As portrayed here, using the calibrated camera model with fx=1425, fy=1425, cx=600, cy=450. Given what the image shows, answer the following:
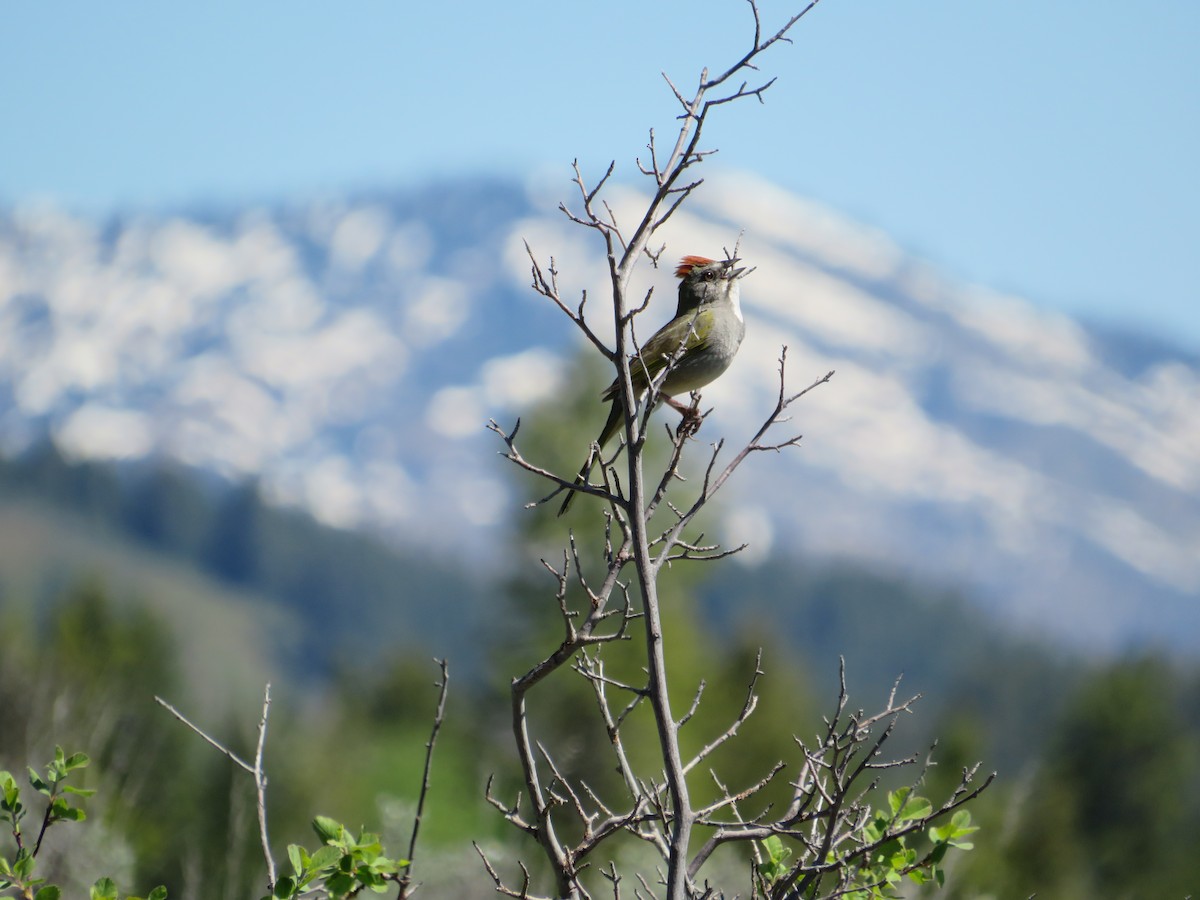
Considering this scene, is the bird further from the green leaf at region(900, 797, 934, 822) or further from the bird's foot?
the green leaf at region(900, 797, 934, 822)

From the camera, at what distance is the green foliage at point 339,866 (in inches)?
142

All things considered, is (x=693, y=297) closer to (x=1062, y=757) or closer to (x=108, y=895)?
(x=108, y=895)

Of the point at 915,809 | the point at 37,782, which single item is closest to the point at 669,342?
the point at 915,809

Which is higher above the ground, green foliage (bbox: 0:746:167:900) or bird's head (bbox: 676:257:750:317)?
bird's head (bbox: 676:257:750:317)

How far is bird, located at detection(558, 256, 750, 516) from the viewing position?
807 centimetres

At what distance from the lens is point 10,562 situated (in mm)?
198250

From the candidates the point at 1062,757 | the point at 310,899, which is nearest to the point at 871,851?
the point at 310,899

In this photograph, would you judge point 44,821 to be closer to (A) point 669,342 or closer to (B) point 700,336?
(A) point 669,342

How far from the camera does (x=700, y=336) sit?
327 inches

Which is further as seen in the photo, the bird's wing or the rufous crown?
the rufous crown

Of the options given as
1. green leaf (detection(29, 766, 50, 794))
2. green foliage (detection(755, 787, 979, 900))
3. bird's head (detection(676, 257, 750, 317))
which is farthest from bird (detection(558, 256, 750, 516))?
green leaf (detection(29, 766, 50, 794))

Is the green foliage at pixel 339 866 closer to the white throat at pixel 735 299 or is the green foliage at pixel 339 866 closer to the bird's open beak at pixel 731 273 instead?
the bird's open beak at pixel 731 273

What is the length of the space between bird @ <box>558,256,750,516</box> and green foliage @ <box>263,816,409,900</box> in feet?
13.5

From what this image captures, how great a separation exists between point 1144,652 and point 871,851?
70.4m
